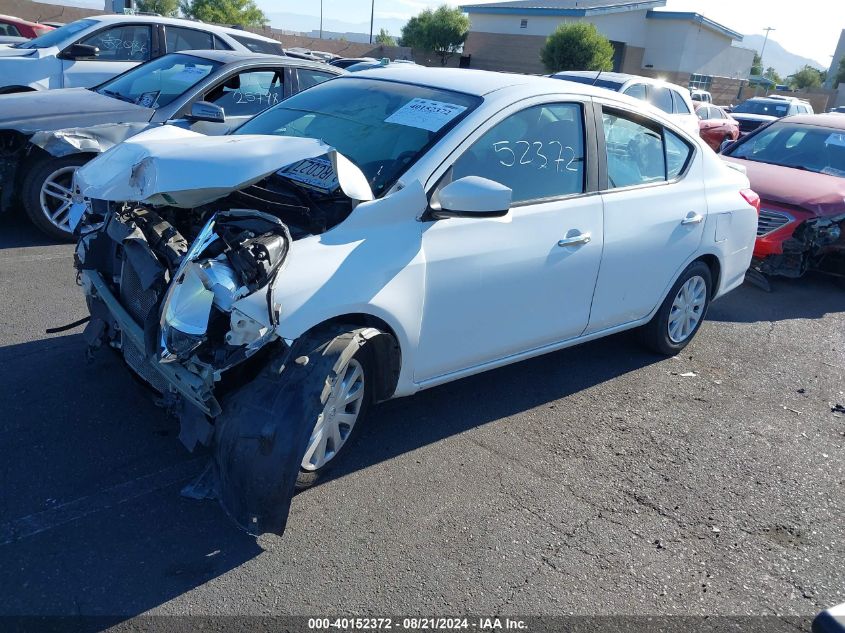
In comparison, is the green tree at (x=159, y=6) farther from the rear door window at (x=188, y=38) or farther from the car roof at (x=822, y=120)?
the car roof at (x=822, y=120)

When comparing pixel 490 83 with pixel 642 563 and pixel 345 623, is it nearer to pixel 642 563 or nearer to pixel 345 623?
pixel 642 563

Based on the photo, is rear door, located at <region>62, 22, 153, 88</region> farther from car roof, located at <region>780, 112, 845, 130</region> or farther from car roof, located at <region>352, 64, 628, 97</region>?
car roof, located at <region>780, 112, 845, 130</region>

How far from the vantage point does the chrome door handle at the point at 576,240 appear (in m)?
4.14

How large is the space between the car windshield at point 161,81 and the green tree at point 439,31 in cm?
4807

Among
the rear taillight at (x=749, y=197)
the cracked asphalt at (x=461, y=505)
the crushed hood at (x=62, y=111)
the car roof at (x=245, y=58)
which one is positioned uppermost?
the car roof at (x=245, y=58)

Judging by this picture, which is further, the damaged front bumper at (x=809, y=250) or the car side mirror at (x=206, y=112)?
the damaged front bumper at (x=809, y=250)

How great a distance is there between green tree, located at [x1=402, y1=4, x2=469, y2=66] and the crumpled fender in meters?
49.3

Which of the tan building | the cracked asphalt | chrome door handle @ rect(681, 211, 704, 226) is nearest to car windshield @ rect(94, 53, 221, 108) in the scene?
the cracked asphalt

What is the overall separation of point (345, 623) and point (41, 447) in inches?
70.9

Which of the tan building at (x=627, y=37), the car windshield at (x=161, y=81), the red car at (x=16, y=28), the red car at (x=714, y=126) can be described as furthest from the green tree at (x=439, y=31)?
the car windshield at (x=161, y=81)

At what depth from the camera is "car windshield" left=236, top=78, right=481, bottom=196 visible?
3.77 m

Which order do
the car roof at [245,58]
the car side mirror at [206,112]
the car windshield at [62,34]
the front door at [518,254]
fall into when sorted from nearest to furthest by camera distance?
the front door at [518,254] < the car side mirror at [206,112] < the car roof at [245,58] < the car windshield at [62,34]

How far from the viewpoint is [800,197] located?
25.3 ft

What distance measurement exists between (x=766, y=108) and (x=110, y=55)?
23185 millimetres
